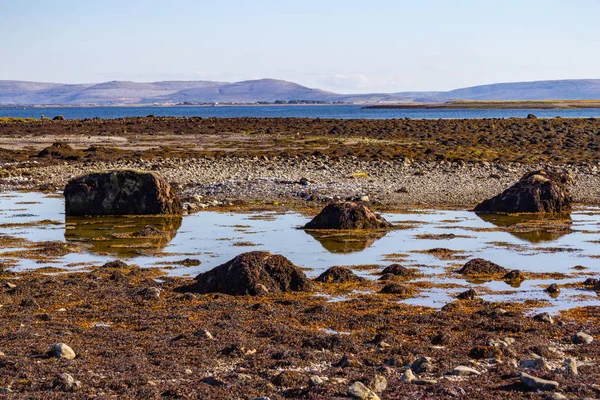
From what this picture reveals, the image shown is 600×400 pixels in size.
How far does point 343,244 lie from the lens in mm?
17750

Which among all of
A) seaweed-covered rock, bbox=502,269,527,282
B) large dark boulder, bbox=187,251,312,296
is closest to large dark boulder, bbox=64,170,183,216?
large dark boulder, bbox=187,251,312,296

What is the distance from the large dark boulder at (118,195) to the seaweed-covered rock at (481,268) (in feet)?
33.0

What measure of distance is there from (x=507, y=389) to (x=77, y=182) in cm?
1653

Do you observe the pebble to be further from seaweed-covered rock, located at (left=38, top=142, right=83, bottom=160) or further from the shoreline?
seaweed-covered rock, located at (left=38, top=142, right=83, bottom=160)

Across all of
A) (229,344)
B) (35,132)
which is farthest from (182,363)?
(35,132)

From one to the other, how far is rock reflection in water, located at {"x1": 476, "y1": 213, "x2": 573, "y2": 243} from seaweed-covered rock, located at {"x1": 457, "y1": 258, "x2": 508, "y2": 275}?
4.07 meters

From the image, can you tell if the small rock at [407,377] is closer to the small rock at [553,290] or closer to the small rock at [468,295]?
the small rock at [468,295]

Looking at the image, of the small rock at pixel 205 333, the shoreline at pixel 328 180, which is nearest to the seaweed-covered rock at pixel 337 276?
the small rock at pixel 205 333

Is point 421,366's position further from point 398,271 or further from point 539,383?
point 398,271

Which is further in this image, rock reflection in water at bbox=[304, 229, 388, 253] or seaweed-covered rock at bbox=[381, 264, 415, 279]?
→ rock reflection in water at bbox=[304, 229, 388, 253]

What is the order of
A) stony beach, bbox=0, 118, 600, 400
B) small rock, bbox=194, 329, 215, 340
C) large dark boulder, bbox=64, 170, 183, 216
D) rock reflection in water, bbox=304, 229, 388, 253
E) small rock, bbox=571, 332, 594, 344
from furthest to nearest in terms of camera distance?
large dark boulder, bbox=64, 170, 183, 216 < rock reflection in water, bbox=304, 229, 388, 253 < small rock, bbox=194, 329, 215, 340 < small rock, bbox=571, 332, 594, 344 < stony beach, bbox=0, 118, 600, 400

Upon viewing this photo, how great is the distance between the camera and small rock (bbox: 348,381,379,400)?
7.65 meters

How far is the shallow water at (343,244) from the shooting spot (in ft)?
46.5

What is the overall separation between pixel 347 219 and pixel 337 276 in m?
5.72
